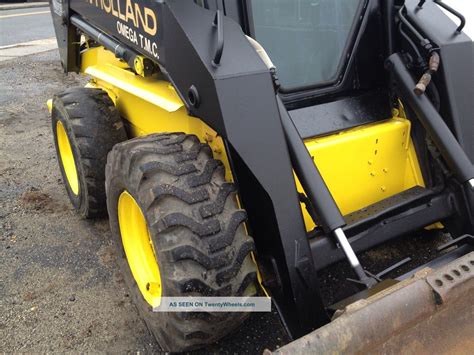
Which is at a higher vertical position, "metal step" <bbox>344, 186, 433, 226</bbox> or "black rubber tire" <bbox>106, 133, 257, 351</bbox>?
"black rubber tire" <bbox>106, 133, 257, 351</bbox>

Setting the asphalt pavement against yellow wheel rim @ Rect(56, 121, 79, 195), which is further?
the asphalt pavement

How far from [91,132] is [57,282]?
98 cm

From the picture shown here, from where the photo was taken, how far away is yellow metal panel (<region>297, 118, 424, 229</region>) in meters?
2.33

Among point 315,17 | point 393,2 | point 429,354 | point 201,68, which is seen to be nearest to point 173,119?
point 201,68

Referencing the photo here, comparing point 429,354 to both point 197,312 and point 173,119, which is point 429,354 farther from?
point 173,119

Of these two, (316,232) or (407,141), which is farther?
(407,141)

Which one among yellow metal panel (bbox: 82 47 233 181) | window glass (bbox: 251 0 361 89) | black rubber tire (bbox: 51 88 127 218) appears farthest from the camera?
black rubber tire (bbox: 51 88 127 218)

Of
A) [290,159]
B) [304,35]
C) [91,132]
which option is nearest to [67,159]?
[91,132]

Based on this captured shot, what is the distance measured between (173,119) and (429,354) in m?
1.63

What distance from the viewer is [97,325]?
261cm

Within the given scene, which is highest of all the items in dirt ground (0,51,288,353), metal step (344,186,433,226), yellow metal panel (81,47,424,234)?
yellow metal panel (81,47,424,234)

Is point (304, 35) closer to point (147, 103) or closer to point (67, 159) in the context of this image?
point (147, 103)

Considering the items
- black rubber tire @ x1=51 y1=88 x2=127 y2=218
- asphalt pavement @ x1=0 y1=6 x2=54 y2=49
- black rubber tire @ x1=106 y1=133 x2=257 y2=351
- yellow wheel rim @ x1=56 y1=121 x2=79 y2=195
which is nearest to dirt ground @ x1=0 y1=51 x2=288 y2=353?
yellow wheel rim @ x1=56 y1=121 x2=79 y2=195

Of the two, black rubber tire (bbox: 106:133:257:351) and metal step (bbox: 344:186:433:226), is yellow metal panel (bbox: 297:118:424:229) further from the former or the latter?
black rubber tire (bbox: 106:133:257:351)
